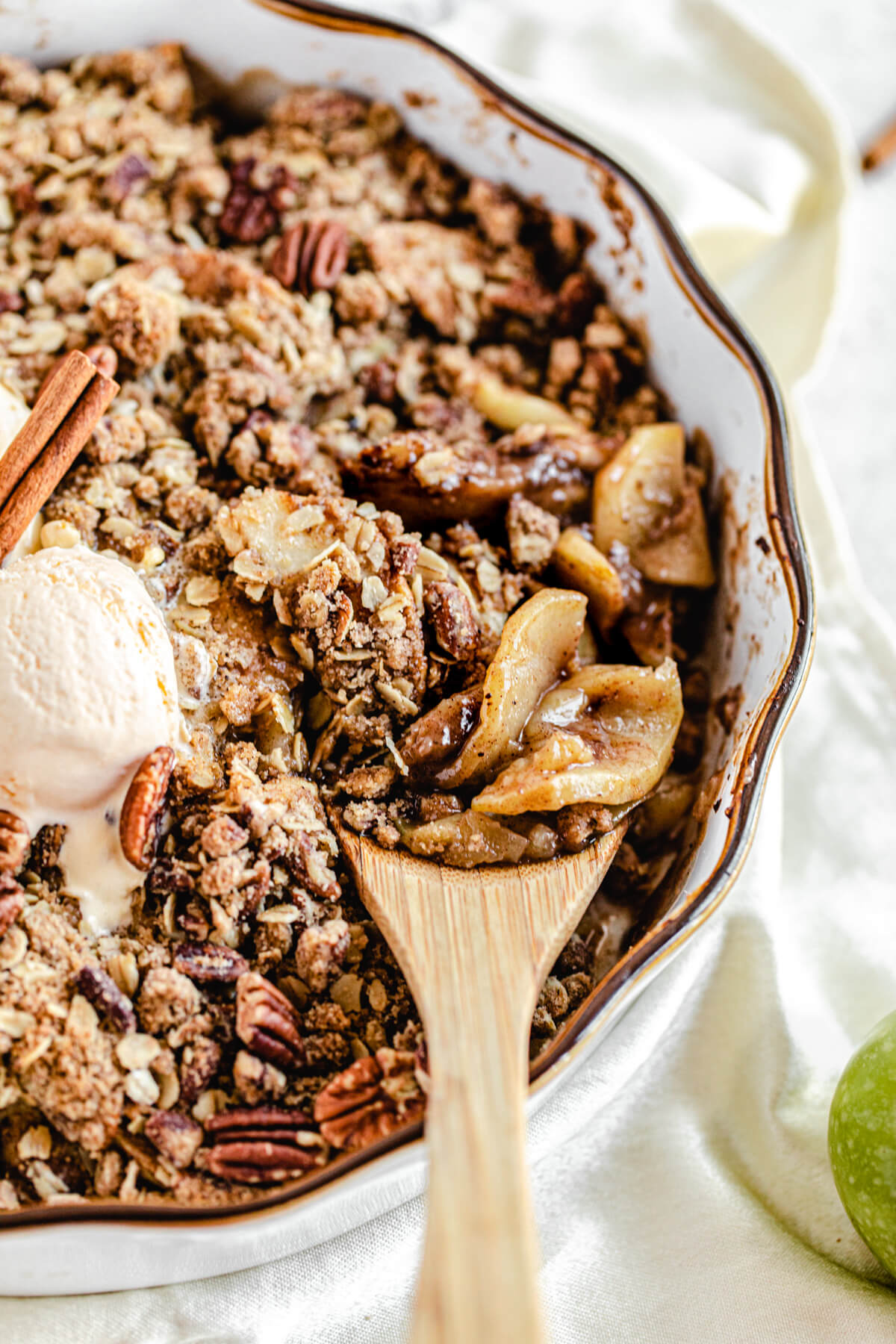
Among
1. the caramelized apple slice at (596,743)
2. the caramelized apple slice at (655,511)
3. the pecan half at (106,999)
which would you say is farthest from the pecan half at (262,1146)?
the caramelized apple slice at (655,511)

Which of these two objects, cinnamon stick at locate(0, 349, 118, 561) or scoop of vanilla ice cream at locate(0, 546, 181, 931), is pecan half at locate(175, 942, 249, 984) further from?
cinnamon stick at locate(0, 349, 118, 561)

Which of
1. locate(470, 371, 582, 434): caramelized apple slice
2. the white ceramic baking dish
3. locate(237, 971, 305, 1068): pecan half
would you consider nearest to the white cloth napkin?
the white ceramic baking dish

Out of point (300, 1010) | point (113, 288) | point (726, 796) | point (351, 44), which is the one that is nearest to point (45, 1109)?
point (300, 1010)

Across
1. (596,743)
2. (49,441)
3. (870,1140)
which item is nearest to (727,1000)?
(870,1140)

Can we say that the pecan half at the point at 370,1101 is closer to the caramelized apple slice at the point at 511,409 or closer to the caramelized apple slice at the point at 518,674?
the caramelized apple slice at the point at 518,674

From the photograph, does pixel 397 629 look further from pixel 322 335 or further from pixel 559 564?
pixel 322 335

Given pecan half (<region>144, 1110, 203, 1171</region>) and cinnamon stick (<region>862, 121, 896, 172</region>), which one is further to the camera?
cinnamon stick (<region>862, 121, 896, 172</region>)
